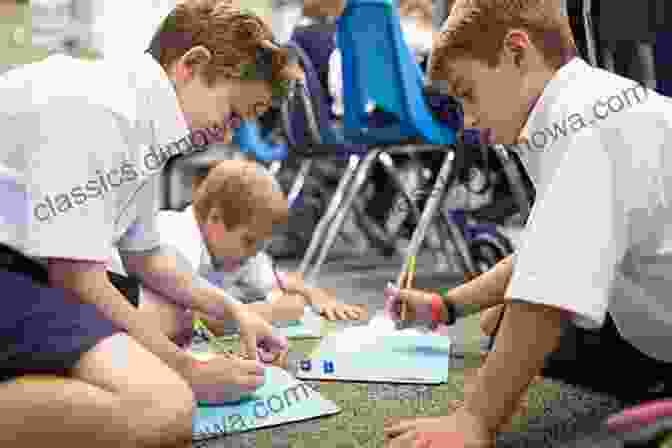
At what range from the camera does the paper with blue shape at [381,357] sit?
1.21 meters

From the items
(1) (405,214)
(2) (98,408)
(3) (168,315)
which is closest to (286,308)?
(3) (168,315)

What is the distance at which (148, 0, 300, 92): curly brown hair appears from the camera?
1009 millimetres

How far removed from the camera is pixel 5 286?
827 millimetres

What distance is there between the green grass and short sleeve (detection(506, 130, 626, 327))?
27cm

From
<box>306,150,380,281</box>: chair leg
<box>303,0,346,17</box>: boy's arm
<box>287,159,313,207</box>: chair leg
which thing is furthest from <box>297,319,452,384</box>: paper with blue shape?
<box>303,0,346,17</box>: boy's arm

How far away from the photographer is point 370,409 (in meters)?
1.06

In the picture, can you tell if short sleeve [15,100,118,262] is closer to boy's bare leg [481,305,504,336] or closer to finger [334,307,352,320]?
boy's bare leg [481,305,504,336]

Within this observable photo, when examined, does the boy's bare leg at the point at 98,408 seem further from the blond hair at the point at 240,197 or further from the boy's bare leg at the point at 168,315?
the blond hair at the point at 240,197

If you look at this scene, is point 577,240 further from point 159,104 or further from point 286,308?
point 286,308

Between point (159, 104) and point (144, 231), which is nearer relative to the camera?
point (159, 104)

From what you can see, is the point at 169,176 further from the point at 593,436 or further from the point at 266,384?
the point at 593,436

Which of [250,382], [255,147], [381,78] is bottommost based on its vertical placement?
[255,147]

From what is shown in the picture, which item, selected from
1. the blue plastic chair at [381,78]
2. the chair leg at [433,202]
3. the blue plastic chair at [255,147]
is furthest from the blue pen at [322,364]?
the blue plastic chair at [255,147]

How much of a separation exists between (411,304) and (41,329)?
646mm
